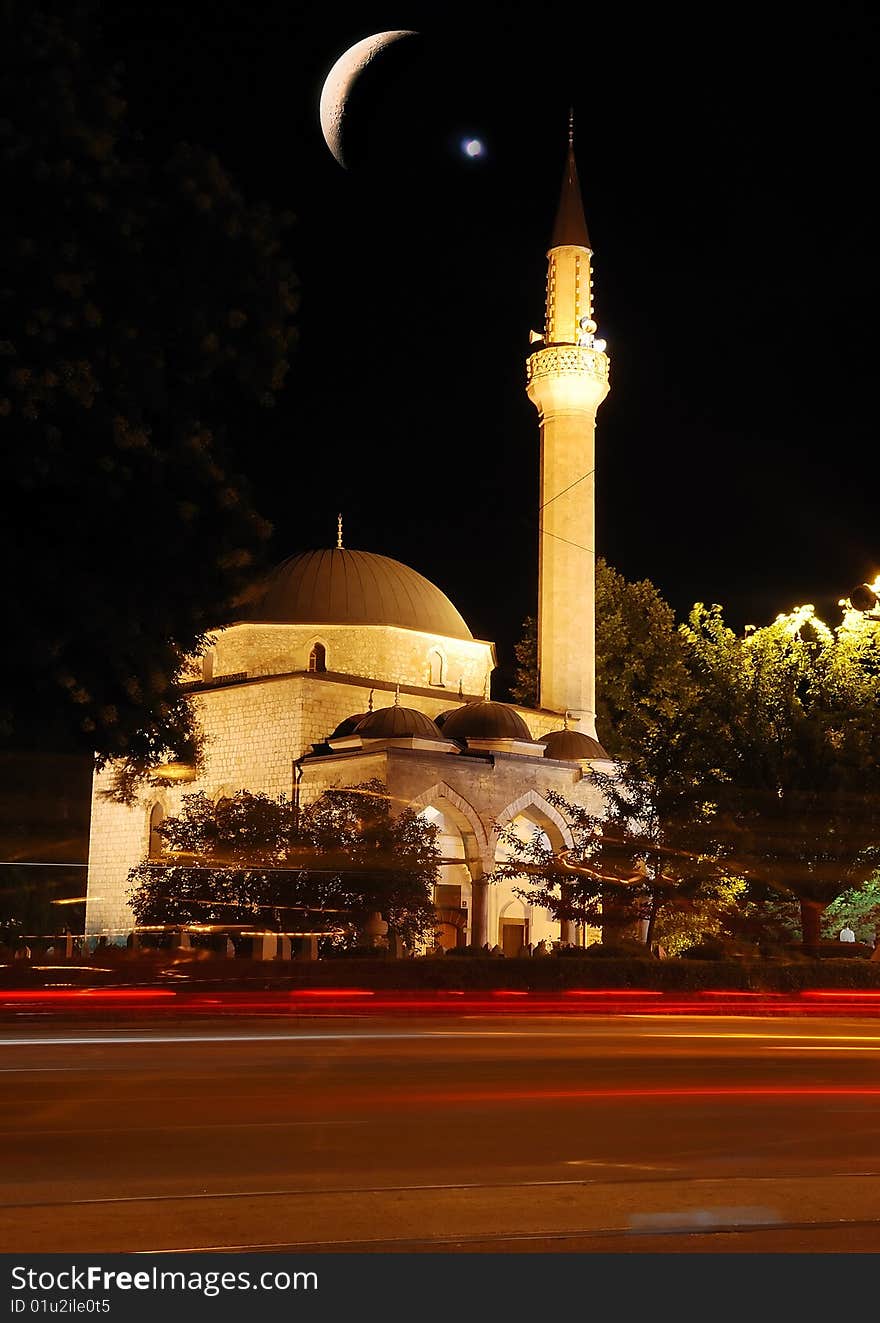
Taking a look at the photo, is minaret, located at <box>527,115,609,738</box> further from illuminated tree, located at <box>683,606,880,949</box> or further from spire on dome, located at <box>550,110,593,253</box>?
illuminated tree, located at <box>683,606,880,949</box>

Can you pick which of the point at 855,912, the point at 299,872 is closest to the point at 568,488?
the point at 299,872

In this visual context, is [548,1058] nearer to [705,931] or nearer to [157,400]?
[157,400]

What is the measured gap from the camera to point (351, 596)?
40375 mm

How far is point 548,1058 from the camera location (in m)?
11.9

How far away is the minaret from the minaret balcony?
3 cm

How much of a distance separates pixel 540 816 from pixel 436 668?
634cm

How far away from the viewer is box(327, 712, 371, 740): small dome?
34.8 m

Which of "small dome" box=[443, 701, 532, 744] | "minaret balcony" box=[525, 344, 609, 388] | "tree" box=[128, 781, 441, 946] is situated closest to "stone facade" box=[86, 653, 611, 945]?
"small dome" box=[443, 701, 532, 744]

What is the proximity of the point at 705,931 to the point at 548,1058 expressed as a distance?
60.9 ft

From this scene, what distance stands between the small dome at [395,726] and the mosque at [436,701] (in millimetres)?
38

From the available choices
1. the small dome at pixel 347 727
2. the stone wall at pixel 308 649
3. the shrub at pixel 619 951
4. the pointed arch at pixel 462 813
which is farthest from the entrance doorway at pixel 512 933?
the shrub at pixel 619 951

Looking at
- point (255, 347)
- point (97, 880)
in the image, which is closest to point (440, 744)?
point (97, 880)

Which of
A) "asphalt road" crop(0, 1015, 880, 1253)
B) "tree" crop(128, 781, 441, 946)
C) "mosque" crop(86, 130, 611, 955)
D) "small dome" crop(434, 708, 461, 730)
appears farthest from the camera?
"small dome" crop(434, 708, 461, 730)

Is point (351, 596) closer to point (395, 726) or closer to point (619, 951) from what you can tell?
point (395, 726)
